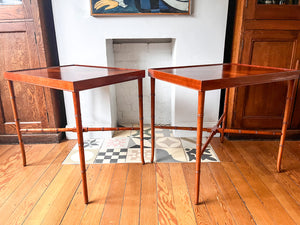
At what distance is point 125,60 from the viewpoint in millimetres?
2770

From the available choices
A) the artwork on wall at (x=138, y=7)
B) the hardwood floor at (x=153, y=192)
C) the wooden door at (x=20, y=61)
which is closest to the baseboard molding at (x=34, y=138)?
the wooden door at (x=20, y=61)

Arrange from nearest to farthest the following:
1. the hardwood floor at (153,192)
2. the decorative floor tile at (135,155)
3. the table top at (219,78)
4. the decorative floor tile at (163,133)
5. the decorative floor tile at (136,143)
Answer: the table top at (219,78), the hardwood floor at (153,192), the decorative floor tile at (135,155), the decorative floor tile at (136,143), the decorative floor tile at (163,133)

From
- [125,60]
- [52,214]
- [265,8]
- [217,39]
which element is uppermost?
[265,8]

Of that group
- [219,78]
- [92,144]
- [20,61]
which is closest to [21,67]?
[20,61]

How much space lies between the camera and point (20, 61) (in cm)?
223

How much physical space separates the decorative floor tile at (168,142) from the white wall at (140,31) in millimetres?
804

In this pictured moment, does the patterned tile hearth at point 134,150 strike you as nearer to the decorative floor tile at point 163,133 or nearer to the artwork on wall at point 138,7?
the decorative floor tile at point 163,133

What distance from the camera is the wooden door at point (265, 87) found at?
2.14 m

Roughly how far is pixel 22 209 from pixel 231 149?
71.1 inches

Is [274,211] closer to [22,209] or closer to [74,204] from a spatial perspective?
[74,204]

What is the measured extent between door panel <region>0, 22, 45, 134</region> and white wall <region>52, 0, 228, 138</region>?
269 millimetres

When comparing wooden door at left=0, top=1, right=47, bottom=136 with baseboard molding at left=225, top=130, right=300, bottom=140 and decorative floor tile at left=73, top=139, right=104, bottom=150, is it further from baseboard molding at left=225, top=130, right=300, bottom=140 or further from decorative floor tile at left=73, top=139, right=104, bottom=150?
baseboard molding at left=225, top=130, right=300, bottom=140

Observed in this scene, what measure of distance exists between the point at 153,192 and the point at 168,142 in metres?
0.84

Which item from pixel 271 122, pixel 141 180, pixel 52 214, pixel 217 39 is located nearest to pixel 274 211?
pixel 141 180
